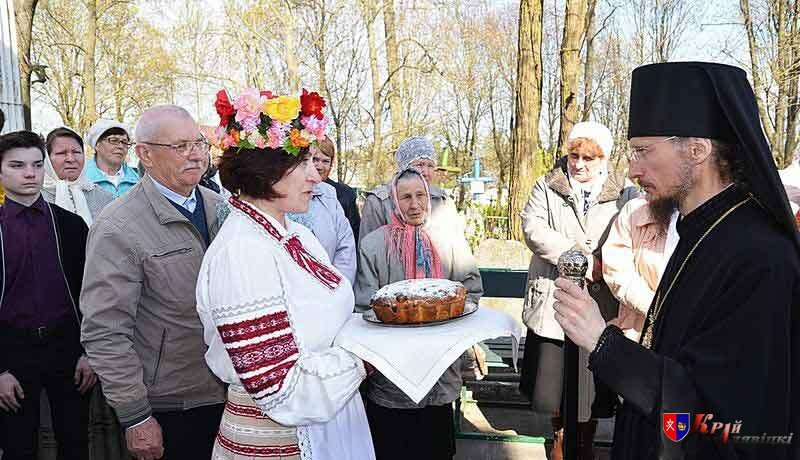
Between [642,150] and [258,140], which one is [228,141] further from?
[642,150]

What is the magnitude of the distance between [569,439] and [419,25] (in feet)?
63.1

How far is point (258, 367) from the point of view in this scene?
206cm

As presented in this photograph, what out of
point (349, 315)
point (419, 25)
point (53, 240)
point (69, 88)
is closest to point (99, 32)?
point (69, 88)

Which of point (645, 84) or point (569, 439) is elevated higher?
point (645, 84)

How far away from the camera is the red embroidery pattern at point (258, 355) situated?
2059 mm

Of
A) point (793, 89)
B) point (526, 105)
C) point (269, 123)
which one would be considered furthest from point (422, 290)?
point (793, 89)

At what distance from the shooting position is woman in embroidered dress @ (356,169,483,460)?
370 cm

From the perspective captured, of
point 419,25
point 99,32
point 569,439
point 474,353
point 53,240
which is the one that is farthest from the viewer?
point 99,32

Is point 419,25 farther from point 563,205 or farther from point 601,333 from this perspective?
point 601,333

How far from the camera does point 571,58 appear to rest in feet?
27.9

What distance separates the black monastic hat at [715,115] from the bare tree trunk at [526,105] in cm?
625

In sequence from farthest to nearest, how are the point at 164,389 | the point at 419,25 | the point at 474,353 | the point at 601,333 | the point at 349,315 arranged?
1. the point at 419,25
2. the point at 474,353
3. the point at 164,389
4. the point at 349,315
5. the point at 601,333

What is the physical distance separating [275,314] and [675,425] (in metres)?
1.27

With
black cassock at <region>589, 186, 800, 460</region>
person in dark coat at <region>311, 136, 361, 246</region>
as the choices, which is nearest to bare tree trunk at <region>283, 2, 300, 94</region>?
person in dark coat at <region>311, 136, 361, 246</region>
